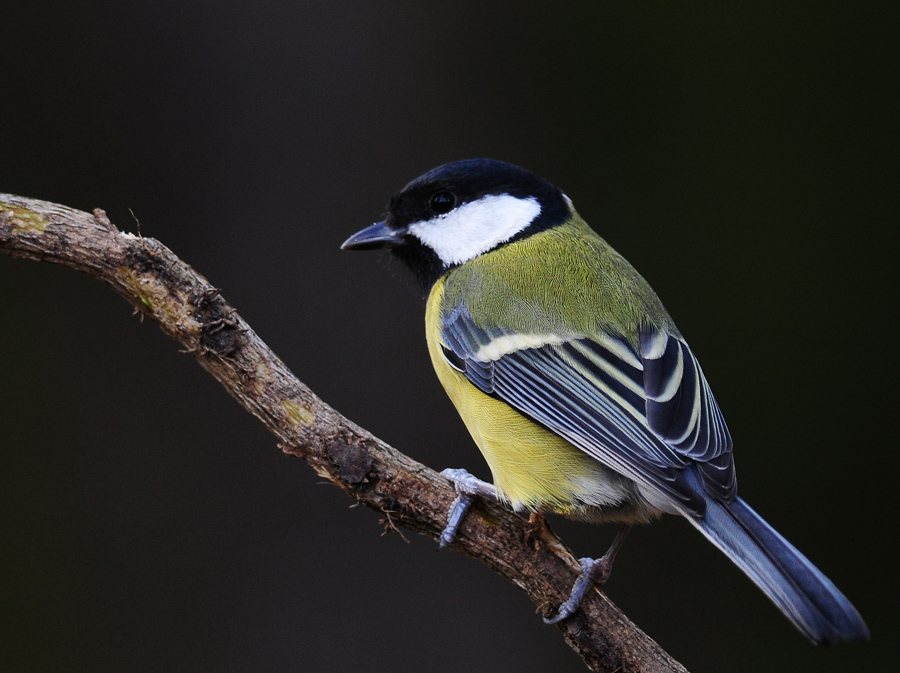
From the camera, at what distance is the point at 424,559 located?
254 centimetres

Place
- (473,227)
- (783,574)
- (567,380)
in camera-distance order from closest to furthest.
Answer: (783,574) → (567,380) → (473,227)

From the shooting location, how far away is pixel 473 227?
1879 mm

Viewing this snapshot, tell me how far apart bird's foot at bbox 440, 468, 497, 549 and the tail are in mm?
376

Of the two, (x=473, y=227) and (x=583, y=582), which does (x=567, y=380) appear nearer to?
(x=583, y=582)

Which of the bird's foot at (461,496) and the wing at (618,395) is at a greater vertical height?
the wing at (618,395)

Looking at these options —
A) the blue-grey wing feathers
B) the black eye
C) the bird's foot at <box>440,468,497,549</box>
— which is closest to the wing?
the blue-grey wing feathers

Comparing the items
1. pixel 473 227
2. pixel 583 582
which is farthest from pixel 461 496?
pixel 473 227

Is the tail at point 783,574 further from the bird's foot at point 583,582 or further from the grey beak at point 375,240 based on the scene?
the grey beak at point 375,240

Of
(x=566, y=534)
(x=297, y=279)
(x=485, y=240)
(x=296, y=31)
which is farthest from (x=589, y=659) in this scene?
(x=296, y=31)

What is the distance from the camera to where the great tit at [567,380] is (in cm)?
131

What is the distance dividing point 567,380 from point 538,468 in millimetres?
175

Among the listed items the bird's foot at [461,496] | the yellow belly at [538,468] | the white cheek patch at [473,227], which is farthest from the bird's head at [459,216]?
the bird's foot at [461,496]

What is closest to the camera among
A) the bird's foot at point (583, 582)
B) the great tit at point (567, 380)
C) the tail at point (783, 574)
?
the tail at point (783, 574)

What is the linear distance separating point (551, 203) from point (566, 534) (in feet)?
3.99
